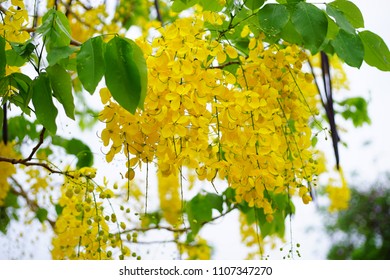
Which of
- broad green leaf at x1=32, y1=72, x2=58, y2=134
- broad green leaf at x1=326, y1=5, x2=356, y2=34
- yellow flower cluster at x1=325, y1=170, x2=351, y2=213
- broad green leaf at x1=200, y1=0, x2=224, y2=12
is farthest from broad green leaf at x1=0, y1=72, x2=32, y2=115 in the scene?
yellow flower cluster at x1=325, y1=170, x2=351, y2=213

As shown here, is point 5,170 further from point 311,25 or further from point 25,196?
point 311,25

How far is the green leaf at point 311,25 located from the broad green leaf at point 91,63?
30 cm

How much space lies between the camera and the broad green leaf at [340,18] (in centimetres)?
89

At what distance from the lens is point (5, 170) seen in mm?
1605

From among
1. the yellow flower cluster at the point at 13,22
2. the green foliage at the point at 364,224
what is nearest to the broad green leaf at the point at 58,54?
the yellow flower cluster at the point at 13,22

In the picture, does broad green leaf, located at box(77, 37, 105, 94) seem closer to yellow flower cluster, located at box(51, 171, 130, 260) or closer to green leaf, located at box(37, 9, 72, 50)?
green leaf, located at box(37, 9, 72, 50)

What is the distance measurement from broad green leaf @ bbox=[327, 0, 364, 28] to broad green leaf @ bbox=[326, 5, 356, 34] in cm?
4

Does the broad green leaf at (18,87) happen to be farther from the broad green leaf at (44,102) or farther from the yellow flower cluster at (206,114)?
Result: the yellow flower cluster at (206,114)

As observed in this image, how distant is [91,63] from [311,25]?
337 mm

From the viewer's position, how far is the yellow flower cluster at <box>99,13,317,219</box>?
87cm

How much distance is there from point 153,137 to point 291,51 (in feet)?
1.10

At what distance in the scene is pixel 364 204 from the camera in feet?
20.1

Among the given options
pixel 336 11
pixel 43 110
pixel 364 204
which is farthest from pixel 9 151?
pixel 364 204

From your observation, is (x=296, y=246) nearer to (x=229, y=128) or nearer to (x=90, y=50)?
Answer: (x=229, y=128)
